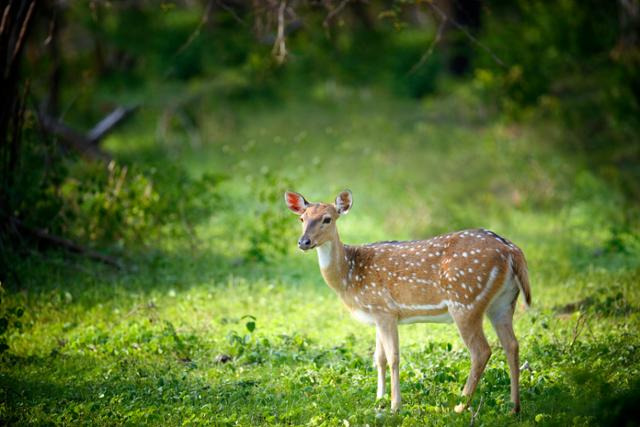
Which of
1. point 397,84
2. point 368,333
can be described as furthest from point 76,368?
point 397,84

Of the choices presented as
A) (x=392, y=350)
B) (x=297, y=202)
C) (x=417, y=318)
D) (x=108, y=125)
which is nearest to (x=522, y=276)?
(x=417, y=318)

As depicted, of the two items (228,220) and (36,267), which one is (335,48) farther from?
(36,267)

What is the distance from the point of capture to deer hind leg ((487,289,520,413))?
6672mm

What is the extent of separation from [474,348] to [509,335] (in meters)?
0.33

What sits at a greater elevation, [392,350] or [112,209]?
[112,209]

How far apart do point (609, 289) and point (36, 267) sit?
6.87 m

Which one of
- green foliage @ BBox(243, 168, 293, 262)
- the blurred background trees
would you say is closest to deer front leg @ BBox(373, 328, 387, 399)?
the blurred background trees

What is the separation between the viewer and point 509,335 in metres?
6.88

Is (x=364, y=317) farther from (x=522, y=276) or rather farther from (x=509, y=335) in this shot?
(x=522, y=276)

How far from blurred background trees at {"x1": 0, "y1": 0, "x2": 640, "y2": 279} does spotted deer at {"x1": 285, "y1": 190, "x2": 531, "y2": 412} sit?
2686 mm

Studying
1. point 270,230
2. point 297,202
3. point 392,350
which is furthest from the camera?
point 270,230

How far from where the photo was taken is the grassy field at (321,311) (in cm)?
694

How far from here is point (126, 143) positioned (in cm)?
1988

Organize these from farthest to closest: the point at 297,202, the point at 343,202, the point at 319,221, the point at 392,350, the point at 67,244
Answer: the point at 67,244
the point at 297,202
the point at 343,202
the point at 319,221
the point at 392,350
